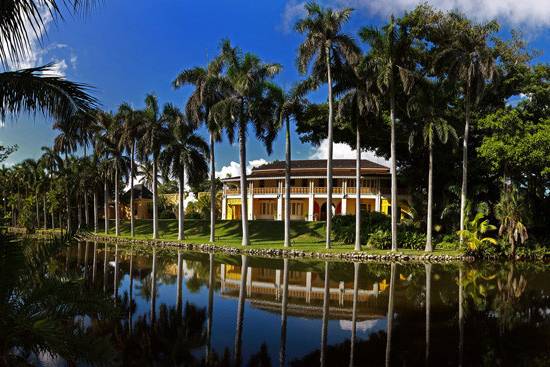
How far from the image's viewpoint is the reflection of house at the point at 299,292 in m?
12.9

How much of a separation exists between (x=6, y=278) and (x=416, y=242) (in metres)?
29.9

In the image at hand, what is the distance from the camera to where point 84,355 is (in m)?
5.52

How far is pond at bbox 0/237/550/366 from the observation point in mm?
5898

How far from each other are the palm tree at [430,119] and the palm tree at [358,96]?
2650mm

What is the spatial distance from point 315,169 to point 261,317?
132ft

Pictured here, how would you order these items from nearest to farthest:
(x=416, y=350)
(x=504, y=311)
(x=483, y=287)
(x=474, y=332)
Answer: (x=416, y=350), (x=474, y=332), (x=504, y=311), (x=483, y=287)

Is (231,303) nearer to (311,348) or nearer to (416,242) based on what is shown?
(311,348)

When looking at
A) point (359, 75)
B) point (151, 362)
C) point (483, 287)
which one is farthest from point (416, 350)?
point (359, 75)

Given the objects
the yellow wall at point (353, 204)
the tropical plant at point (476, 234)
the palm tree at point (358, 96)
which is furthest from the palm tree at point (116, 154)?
the tropical plant at point (476, 234)

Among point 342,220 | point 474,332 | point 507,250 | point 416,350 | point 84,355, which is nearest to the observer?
point 84,355

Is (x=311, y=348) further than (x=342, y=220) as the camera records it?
No

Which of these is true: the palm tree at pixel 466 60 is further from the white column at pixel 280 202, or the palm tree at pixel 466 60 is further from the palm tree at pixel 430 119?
the white column at pixel 280 202

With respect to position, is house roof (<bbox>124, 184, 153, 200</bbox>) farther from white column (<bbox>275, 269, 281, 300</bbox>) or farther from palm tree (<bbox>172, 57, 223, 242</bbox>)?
white column (<bbox>275, 269, 281, 300</bbox>)

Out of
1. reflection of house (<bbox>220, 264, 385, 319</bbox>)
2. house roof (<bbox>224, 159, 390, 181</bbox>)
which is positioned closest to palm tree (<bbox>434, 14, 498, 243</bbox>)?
reflection of house (<bbox>220, 264, 385, 319</bbox>)
